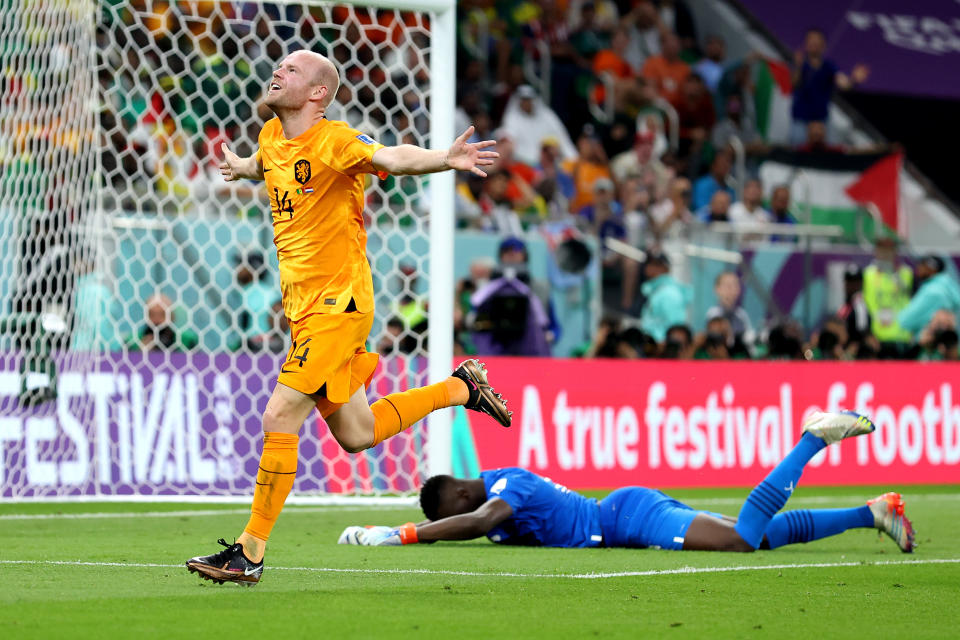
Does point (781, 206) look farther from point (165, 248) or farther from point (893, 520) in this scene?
point (893, 520)

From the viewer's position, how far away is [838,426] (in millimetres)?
7559

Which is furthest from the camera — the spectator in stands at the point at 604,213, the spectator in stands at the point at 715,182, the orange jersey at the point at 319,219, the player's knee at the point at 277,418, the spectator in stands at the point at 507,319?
the spectator in stands at the point at 715,182

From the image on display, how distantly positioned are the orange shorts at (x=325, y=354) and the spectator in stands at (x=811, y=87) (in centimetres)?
1597

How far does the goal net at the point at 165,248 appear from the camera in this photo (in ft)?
36.6

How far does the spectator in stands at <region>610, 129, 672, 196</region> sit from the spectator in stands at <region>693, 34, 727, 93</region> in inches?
96.9

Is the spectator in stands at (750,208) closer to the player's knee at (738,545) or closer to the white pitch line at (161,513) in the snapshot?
the white pitch line at (161,513)

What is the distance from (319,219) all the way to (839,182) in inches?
552

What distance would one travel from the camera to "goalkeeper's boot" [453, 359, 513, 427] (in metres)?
7.08

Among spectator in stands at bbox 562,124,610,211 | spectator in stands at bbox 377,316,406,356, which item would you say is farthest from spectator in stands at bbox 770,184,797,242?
spectator in stands at bbox 377,316,406,356

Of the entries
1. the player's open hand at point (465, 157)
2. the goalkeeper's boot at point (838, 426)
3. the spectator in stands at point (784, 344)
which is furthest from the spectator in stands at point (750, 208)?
the player's open hand at point (465, 157)

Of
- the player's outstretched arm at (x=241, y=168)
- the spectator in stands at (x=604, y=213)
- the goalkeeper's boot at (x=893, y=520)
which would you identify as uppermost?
the spectator in stands at (x=604, y=213)

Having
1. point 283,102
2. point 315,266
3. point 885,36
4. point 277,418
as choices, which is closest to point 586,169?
point 885,36

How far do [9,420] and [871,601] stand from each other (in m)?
7.04

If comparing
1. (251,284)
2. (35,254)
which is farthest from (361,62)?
(35,254)
